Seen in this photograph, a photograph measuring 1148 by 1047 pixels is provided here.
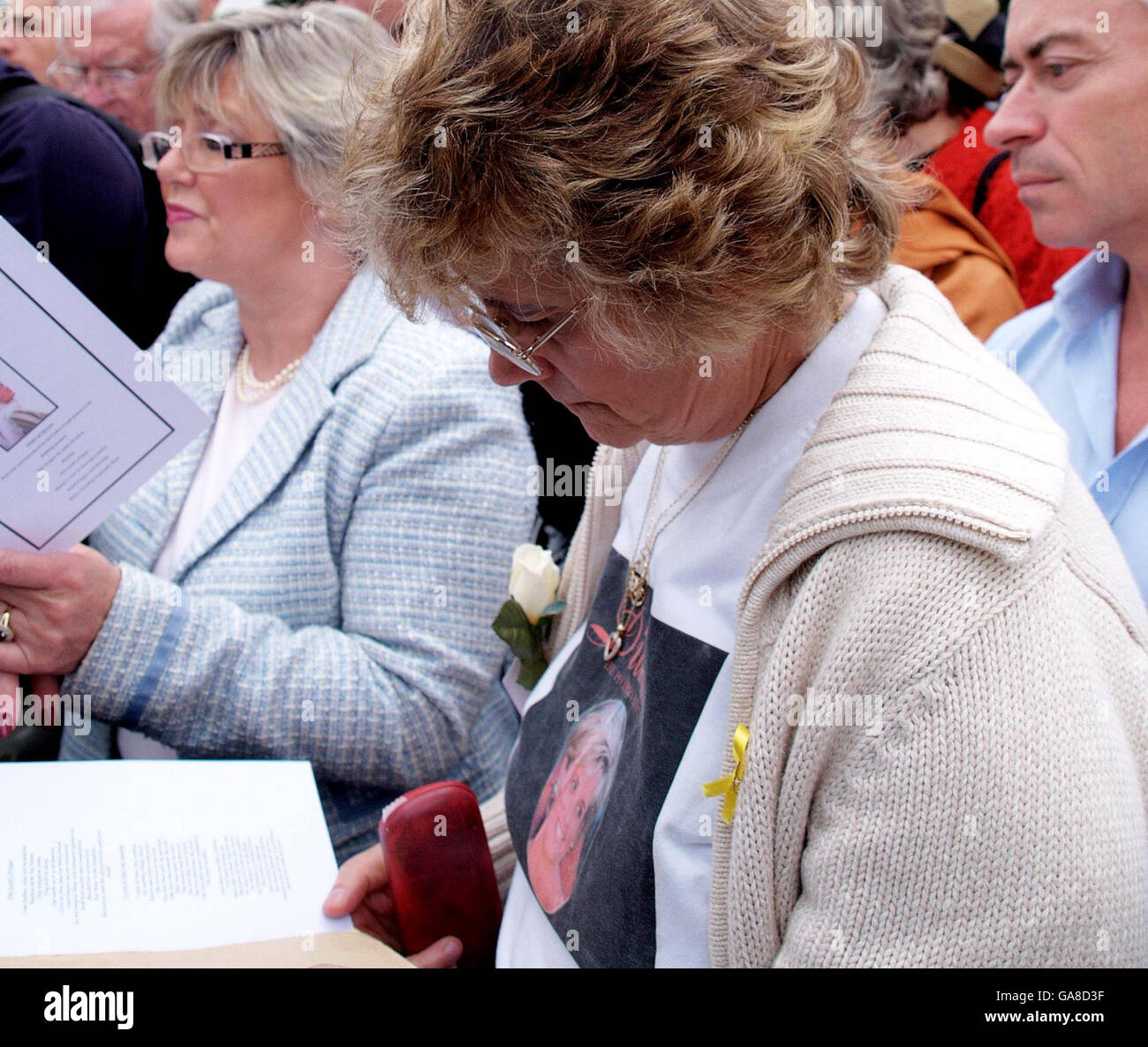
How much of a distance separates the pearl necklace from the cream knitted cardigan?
138cm

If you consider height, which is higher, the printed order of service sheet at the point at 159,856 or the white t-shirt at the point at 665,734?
the white t-shirt at the point at 665,734

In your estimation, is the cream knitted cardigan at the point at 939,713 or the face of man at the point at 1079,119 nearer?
the cream knitted cardigan at the point at 939,713

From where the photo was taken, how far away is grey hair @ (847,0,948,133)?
9.10 feet

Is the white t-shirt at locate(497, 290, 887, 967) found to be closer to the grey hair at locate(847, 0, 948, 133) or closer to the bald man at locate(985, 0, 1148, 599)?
the bald man at locate(985, 0, 1148, 599)

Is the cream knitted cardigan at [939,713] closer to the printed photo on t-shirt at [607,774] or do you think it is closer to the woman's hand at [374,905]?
the printed photo on t-shirt at [607,774]

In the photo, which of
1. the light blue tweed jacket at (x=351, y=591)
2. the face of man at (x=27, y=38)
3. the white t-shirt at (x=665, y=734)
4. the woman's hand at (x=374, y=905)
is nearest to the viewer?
the white t-shirt at (x=665, y=734)

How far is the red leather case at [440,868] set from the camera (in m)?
1.58

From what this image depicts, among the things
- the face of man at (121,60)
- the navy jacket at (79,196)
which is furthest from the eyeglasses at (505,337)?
the face of man at (121,60)

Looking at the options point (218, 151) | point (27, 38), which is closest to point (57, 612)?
point (218, 151)

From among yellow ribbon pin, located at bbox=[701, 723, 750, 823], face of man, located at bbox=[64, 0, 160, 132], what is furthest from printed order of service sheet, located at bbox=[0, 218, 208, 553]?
face of man, located at bbox=[64, 0, 160, 132]

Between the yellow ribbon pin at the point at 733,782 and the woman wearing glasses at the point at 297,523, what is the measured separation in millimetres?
886

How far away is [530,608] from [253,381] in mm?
950
